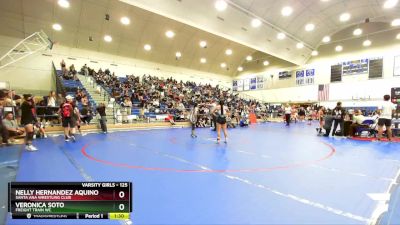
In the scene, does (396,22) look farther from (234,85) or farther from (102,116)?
(102,116)

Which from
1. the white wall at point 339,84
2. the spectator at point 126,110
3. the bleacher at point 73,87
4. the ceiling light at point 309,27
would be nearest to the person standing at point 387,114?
the spectator at point 126,110

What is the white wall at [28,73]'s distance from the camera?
1631 centimetres

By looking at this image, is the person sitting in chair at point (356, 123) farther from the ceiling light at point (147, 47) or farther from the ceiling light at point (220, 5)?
the ceiling light at point (147, 47)

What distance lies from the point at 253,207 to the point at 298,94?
2942cm

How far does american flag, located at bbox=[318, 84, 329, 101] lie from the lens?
26.6 metres

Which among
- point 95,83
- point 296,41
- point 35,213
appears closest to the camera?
point 35,213

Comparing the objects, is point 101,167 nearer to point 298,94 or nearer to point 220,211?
point 220,211

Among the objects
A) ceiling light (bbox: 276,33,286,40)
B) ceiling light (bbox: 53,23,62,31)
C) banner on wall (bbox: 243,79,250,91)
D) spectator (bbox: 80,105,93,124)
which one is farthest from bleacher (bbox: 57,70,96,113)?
banner on wall (bbox: 243,79,250,91)

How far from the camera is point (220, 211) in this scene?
108 inches

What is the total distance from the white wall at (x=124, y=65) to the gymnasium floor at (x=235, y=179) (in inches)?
619

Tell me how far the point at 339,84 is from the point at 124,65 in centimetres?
2439

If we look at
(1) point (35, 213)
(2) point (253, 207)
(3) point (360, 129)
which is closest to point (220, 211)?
(2) point (253, 207)

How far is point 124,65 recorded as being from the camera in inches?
912
